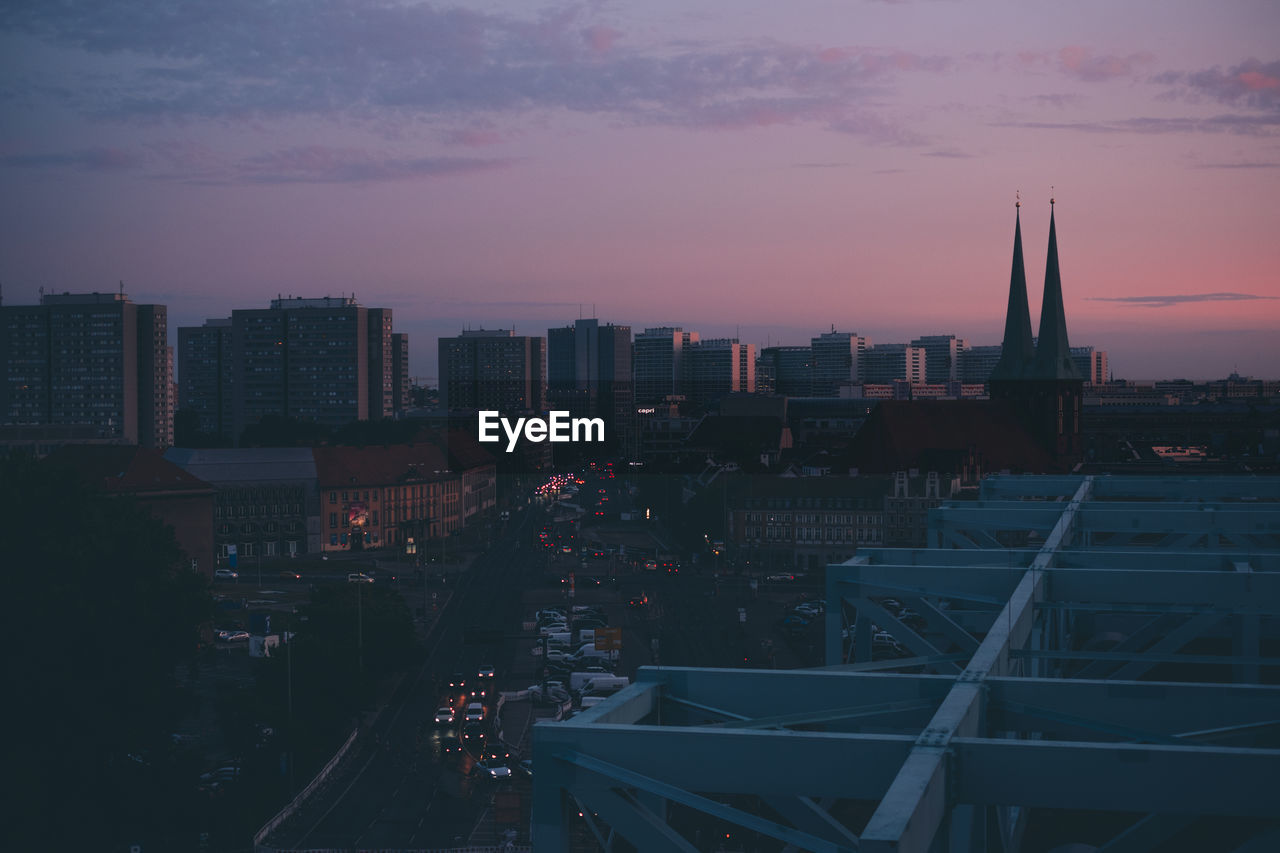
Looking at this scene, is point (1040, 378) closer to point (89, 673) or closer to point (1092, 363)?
point (89, 673)

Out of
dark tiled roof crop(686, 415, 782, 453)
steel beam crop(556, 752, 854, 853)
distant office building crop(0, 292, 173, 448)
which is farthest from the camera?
distant office building crop(0, 292, 173, 448)

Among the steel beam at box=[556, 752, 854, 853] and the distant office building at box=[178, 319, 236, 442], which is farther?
the distant office building at box=[178, 319, 236, 442]

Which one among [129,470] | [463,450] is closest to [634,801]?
[129,470]

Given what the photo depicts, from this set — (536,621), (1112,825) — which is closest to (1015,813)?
(1112,825)

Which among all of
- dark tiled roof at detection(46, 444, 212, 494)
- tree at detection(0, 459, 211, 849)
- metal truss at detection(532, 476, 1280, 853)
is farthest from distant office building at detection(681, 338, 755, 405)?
metal truss at detection(532, 476, 1280, 853)

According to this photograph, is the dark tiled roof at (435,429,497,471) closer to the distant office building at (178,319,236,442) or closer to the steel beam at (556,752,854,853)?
the distant office building at (178,319,236,442)

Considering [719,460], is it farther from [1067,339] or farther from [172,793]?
[172,793]
